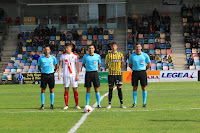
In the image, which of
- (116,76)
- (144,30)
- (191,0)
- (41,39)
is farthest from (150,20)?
(116,76)

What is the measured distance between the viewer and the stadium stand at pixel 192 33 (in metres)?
37.2

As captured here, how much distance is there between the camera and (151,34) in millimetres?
41062

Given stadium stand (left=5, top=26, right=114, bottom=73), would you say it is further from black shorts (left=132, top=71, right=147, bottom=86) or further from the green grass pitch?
the green grass pitch

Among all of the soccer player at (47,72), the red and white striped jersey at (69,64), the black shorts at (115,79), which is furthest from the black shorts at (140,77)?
the soccer player at (47,72)

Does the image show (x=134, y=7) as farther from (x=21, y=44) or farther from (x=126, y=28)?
(x=21, y=44)

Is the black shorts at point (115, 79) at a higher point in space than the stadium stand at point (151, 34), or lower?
lower

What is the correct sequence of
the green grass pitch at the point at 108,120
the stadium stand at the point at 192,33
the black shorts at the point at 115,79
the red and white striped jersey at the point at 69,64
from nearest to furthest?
the green grass pitch at the point at 108,120 < the black shorts at the point at 115,79 < the red and white striped jersey at the point at 69,64 < the stadium stand at the point at 192,33

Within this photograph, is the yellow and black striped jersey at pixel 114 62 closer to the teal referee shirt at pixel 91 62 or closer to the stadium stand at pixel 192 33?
the teal referee shirt at pixel 91 62

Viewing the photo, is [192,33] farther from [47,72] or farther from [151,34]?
[47,72]

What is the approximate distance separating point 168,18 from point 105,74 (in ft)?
43.7

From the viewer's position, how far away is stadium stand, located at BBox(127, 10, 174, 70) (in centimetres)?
3956

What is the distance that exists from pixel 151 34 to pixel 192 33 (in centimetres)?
407

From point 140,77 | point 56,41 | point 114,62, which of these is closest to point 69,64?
point 114,62

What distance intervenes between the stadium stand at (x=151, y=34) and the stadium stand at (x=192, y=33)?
1.80 m
